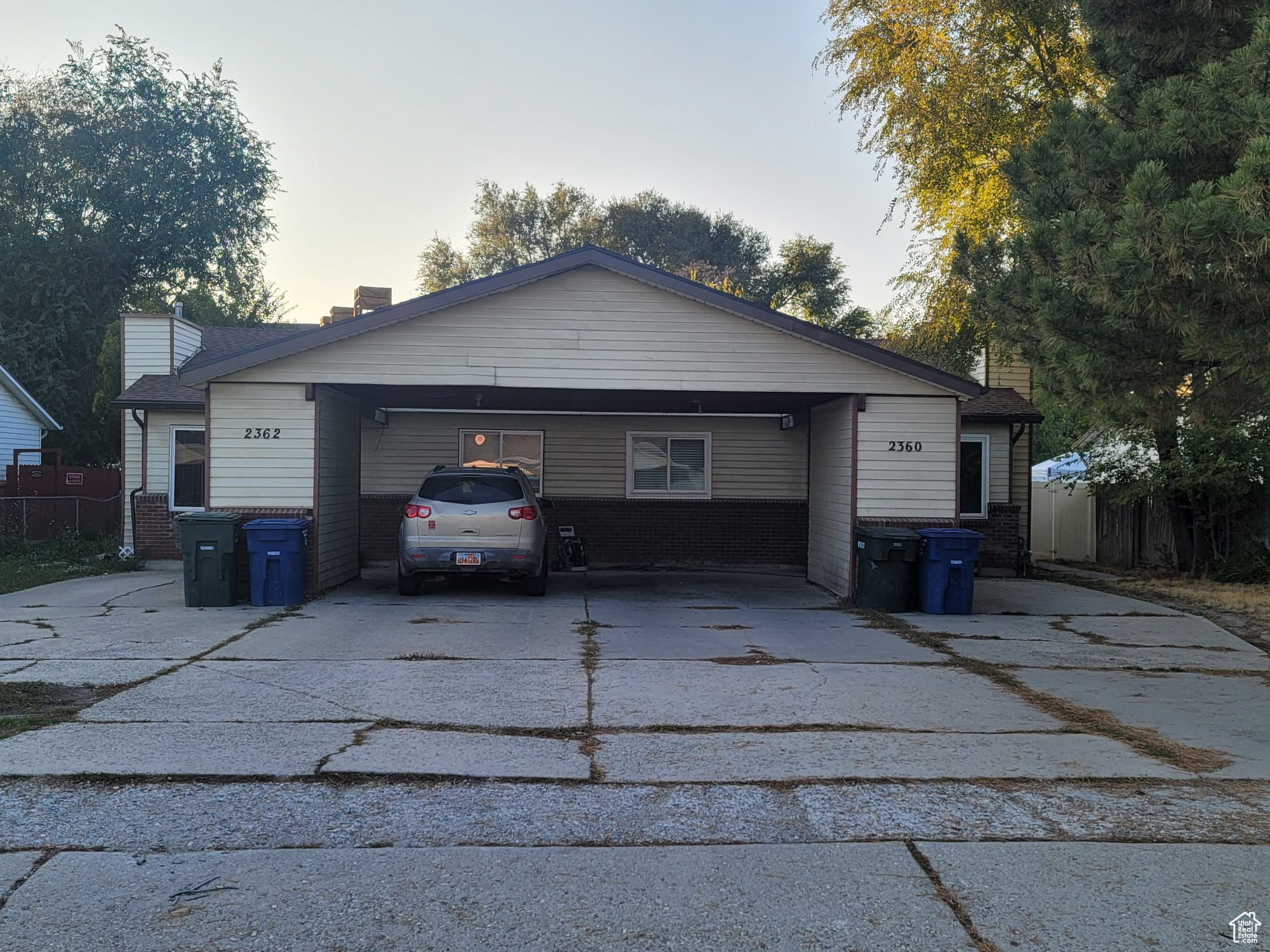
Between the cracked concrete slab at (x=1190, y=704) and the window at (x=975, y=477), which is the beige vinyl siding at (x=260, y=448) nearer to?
the cracked concrete slab at (x=1190, y=704)

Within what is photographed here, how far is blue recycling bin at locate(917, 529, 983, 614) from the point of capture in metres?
12.5

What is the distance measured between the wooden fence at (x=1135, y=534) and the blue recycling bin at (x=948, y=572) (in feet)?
23.0

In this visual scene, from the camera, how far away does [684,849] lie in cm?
463

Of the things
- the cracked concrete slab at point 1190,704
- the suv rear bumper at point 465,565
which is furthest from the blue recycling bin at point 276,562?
the cracked concrete slab at point 1190,704

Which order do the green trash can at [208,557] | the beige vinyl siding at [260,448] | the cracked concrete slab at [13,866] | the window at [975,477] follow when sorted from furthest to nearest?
the window at [975,477]
the beige vinyl siding at [260,448]
the green trash can at [208,557]
the cracked concrete slab at [13,866]

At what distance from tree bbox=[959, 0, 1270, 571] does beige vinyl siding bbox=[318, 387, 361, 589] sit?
8247mm

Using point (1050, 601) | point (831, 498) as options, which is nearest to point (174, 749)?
point (831, 498)

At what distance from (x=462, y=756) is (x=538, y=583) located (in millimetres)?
7524

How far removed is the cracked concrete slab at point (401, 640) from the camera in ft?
30.7

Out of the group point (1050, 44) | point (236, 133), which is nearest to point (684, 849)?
point (1050, 44)

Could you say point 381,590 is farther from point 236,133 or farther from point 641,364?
point 236,133

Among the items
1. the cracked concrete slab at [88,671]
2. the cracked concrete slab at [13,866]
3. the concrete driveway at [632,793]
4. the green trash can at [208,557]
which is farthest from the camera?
the green trash can at [208,557]

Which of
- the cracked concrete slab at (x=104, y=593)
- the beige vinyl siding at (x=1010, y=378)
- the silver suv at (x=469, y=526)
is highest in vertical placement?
the beige vinyl siding at (x=1010, y=378)

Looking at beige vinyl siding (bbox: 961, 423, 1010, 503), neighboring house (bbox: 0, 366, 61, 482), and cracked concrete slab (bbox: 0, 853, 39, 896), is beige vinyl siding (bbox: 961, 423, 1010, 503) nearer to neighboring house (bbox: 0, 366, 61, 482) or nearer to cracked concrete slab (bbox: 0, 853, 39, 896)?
cracked concrete slab (bbox: 0, 853, 39, 896)
